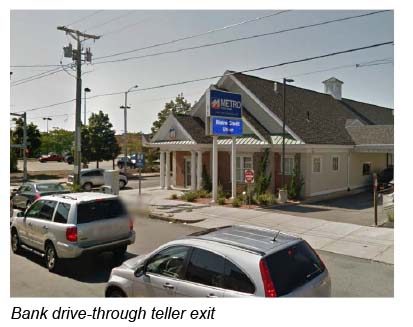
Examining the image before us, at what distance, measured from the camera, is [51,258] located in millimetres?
7949

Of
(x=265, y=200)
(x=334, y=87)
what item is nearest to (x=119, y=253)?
(x=265, y=200)

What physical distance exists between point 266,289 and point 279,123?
16.2 m

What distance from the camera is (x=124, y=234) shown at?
834 cm

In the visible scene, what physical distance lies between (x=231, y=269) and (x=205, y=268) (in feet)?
1.28

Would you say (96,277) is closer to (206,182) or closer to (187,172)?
(206,182)

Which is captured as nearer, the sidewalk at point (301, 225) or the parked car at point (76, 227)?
the parked car at point (76, 227)

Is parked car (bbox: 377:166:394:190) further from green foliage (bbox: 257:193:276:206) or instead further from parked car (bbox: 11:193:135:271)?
parked car (bbox: 11:193:135:271)

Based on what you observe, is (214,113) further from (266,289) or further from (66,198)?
(266,289)

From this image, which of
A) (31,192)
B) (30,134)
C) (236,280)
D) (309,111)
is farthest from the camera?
(30,134)

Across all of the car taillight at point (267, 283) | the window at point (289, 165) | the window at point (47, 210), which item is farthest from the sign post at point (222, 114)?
the car taillight at point (267, 283)

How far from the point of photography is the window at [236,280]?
13.6 feet

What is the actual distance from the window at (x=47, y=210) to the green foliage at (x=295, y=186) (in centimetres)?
1273

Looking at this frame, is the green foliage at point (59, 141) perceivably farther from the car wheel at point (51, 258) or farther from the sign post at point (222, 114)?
the car wheel at point (51, 258)
